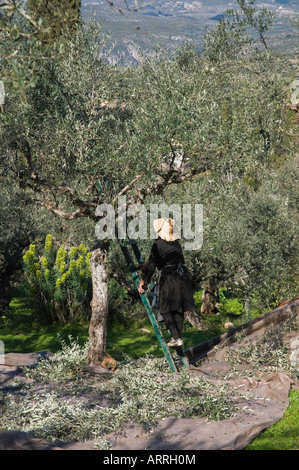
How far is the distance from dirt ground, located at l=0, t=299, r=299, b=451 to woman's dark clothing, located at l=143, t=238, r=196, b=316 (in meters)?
1.04

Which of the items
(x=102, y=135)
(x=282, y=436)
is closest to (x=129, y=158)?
(x=102, y=135)

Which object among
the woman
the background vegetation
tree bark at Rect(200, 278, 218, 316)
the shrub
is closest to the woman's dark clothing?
the woman

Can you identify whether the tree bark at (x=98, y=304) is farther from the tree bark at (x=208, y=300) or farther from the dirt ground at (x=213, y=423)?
the tree bark at (x=208, y=300)

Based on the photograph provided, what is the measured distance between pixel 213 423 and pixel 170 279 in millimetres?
2854

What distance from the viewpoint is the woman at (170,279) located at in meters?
8.16

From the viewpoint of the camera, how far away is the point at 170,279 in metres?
8.20

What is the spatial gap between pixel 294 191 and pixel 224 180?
384 inches

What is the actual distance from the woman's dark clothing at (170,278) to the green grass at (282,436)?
7.97 feet

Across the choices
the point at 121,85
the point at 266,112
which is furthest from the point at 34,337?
the point at 266,112

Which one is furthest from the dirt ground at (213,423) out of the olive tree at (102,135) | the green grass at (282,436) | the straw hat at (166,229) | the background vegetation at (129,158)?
the background vegetation at (129,158)

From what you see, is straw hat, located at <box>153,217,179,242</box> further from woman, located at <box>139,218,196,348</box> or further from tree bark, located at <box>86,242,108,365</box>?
tree bark, located at <box>86,242,108,365</box>

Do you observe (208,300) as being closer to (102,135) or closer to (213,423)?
(102,135)

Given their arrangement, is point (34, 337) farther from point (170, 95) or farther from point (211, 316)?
point (170, 95)

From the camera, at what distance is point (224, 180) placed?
369 inches
